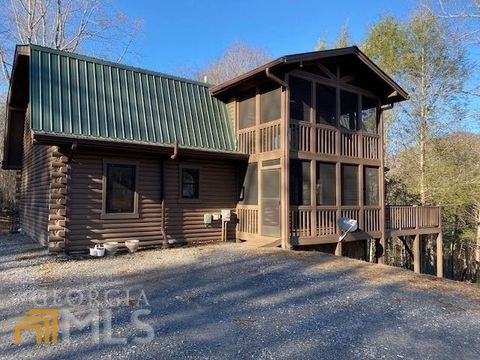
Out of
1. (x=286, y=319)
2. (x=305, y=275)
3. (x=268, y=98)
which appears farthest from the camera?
(x=268, y=98)

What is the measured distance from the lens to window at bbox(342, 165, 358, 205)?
11375 mm

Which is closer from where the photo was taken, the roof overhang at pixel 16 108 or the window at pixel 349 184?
the roof overhang at pixel 16 108

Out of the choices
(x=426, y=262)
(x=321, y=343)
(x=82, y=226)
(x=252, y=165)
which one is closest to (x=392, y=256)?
(x=426, y=262)

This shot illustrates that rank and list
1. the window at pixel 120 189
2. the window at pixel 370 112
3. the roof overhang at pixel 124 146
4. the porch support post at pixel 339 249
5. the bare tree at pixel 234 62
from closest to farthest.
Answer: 1. the roof overhang at pixel 124 146
2. the window at pixel 120 189
3. the porch support post at pixel 339 249
4. the window at pixel 370 112
5. the bare tree at pixel 234 62

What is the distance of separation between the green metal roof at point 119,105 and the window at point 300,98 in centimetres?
224

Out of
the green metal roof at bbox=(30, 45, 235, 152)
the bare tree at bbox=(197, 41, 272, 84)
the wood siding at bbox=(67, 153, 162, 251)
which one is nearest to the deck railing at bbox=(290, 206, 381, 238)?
the green metal roof at bbox=(30, 45, 235, 152)

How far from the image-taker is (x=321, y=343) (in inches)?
157

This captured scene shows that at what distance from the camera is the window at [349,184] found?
11.4 m

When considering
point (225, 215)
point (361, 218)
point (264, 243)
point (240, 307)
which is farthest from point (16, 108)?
point (361, 218)

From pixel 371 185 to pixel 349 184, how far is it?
43.7 inches

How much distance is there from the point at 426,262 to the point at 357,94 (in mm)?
13704

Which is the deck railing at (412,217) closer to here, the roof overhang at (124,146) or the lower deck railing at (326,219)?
the lower deck railing at (326,219)

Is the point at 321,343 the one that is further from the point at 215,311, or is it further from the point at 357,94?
the point at 357,94

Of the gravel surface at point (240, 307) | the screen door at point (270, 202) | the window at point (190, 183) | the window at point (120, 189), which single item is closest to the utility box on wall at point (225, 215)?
the window at point (190, 183)
